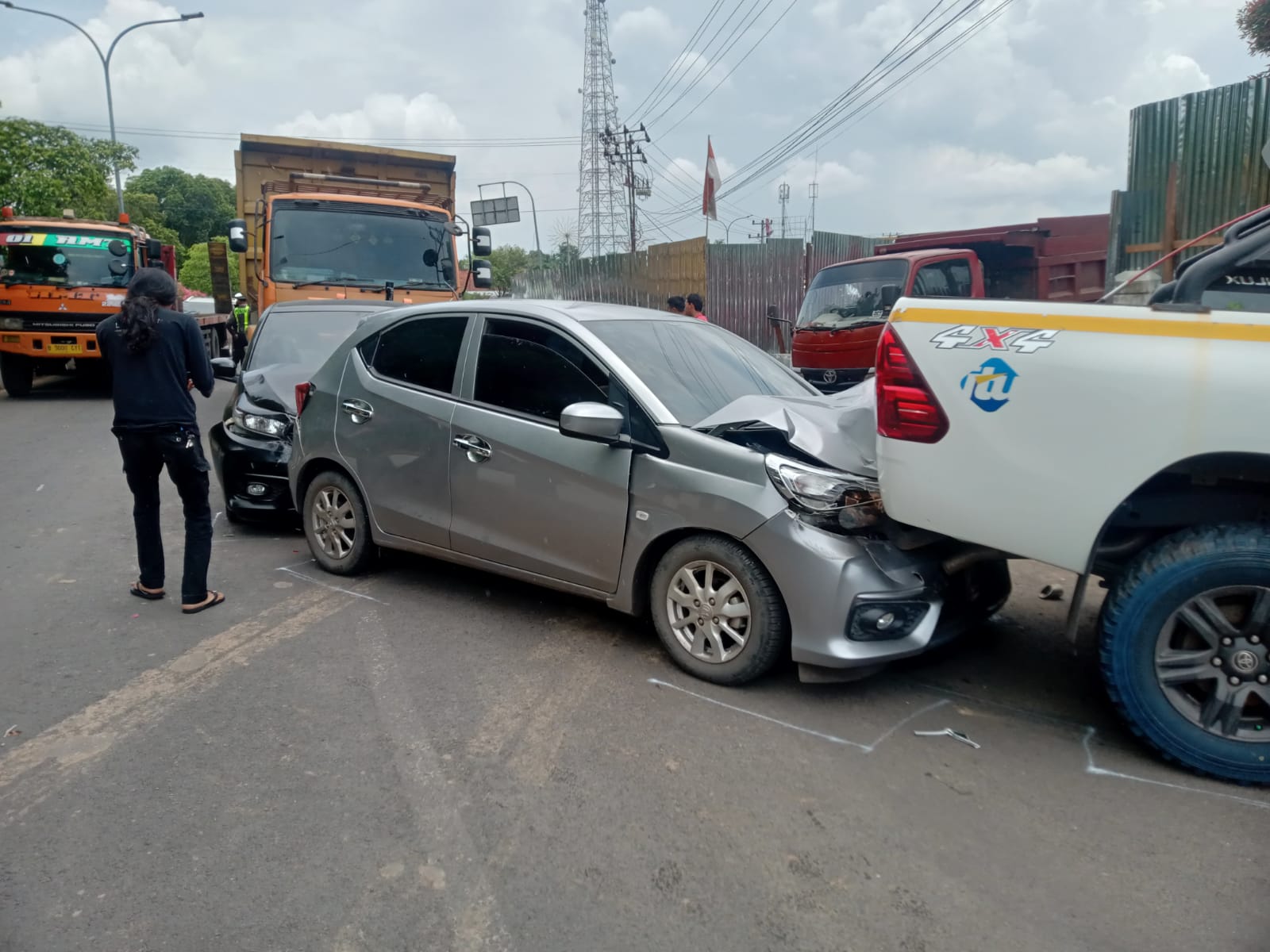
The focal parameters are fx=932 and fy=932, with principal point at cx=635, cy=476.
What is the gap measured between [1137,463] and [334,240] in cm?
1004

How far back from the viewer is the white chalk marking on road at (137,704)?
3342 millimetres

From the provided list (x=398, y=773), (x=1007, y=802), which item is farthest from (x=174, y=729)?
(x=1007, y=802)

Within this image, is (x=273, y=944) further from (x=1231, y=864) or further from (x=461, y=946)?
(x=1231, y=864)

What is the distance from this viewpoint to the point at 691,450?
4086mm

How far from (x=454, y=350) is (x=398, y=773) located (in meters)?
2.47

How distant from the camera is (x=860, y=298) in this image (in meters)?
11.9

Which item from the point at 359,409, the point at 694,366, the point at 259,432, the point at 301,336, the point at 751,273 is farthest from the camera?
the point at 751,273

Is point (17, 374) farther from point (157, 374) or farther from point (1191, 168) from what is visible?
point (1191, 168)

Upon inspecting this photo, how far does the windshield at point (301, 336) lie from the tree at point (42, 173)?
1585cm

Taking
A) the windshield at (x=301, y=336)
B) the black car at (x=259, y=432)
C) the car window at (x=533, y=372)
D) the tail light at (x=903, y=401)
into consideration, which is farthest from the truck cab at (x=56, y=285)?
the tail light at (x=903, y=401)

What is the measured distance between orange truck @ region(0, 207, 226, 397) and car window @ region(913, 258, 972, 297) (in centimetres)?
1191

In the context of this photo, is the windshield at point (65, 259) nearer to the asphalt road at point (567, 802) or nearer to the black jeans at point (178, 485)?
the black jeans at point (178, 485)

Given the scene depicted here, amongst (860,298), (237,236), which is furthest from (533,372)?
(237,236)

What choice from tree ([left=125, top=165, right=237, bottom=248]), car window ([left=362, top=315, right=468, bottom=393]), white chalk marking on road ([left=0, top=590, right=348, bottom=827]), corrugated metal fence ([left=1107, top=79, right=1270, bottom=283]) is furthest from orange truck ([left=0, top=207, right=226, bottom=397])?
tree ([left=125, top=165, right=237, bottom=248])
